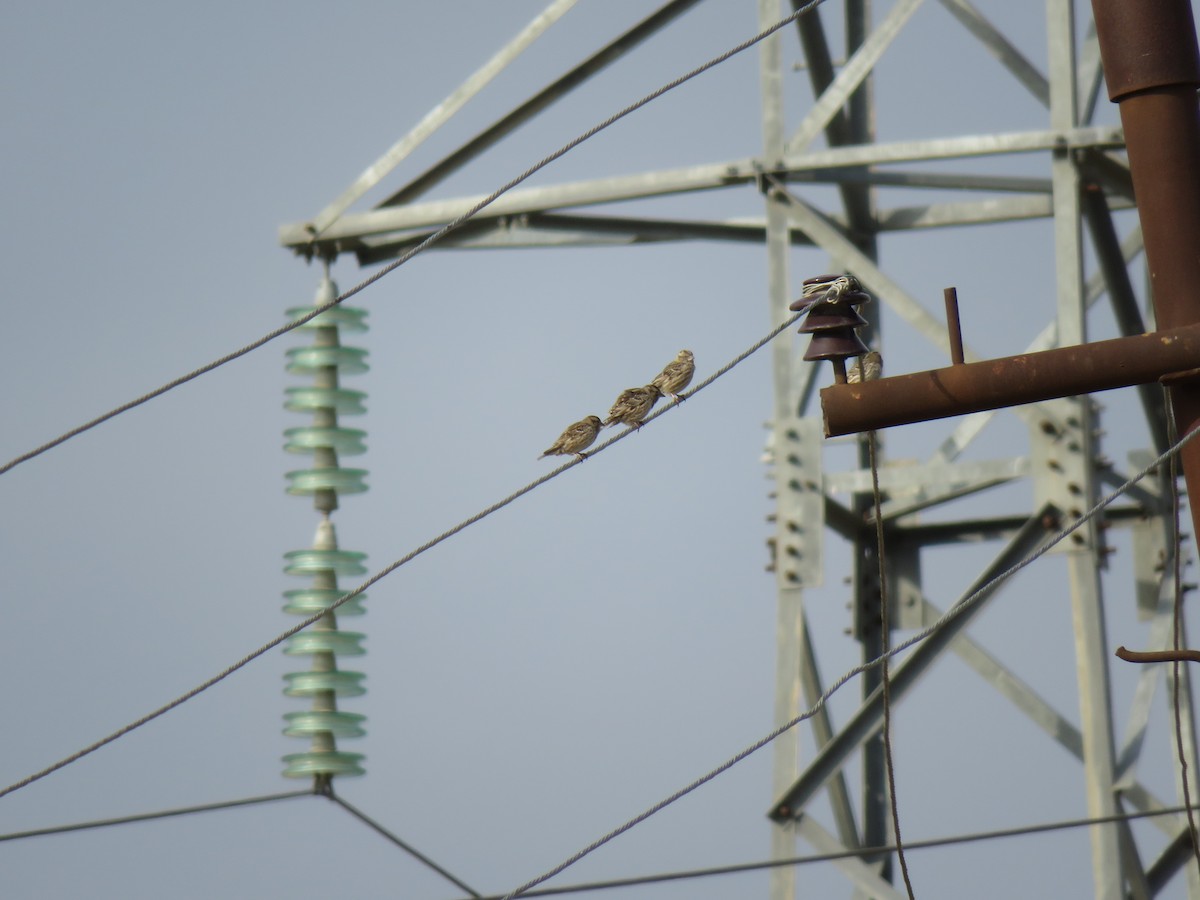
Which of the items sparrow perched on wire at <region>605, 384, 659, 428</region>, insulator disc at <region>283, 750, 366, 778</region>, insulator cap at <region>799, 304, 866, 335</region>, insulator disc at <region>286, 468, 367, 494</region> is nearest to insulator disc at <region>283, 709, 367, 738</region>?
insulator disc at <region>283, 750, 366, 778</region>

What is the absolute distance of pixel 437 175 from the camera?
12117 millimetres

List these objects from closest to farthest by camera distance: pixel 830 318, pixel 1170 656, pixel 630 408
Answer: pixel 1170 656
pixel 830 318
pixel 630 408

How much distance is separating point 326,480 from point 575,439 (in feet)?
4.90

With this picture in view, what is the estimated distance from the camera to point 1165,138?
24.7ft

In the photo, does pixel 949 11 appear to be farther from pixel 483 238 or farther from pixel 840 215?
pixel 483 238

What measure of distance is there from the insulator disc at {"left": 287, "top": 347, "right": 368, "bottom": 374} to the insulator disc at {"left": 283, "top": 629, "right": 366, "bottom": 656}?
1.58m

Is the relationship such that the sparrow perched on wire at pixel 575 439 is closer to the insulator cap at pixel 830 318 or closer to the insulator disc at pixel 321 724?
the insulator disc at pixel 321 724

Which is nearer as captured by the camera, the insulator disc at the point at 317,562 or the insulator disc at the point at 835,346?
the insulator disc at the point at 835,346

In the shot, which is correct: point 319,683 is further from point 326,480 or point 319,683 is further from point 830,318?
point 830,318

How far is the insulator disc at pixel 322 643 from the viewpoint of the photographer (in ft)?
37.7

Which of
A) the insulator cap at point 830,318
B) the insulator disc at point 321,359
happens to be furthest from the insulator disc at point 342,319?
the insulator cap at point 830,318

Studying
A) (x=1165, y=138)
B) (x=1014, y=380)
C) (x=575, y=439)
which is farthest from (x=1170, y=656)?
(x=575, y=439)

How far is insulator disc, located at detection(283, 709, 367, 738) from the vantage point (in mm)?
11328

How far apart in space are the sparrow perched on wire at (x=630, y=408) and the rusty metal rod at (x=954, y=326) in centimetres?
469
